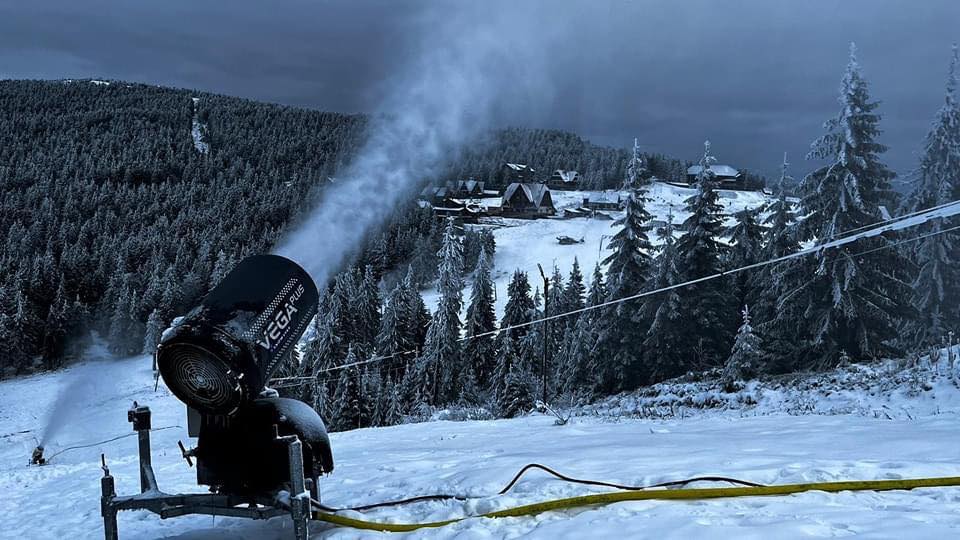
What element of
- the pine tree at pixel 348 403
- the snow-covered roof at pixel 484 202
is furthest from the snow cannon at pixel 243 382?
the snow-covered roof at pixel 484 202

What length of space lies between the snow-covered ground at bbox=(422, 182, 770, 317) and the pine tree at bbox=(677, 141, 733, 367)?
42.3 metres

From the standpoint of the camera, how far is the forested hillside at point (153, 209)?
185 ft

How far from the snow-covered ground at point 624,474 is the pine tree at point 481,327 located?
129 ft

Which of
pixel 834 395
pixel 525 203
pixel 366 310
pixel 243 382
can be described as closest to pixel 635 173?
pixel 834 395

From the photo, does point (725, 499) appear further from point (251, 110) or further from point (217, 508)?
point (251, 110)

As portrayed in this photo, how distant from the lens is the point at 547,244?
9862 cm

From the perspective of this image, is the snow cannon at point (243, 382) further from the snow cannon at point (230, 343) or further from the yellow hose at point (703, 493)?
the yellow hose at point (703, 493)

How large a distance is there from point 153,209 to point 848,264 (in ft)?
388

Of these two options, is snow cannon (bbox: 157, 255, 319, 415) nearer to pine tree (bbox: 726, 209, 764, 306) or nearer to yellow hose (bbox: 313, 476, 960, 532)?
yellow hose (bbox: 313, 476, 960, 532)

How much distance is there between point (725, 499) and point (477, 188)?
125 metres

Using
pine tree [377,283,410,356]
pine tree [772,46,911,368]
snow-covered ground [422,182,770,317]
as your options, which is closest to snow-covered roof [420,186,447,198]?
snow-covered ground [422,182,770,317]

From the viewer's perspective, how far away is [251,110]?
197m

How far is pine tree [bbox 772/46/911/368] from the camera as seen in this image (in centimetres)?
2369

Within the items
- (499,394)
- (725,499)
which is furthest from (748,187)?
(725,499)
